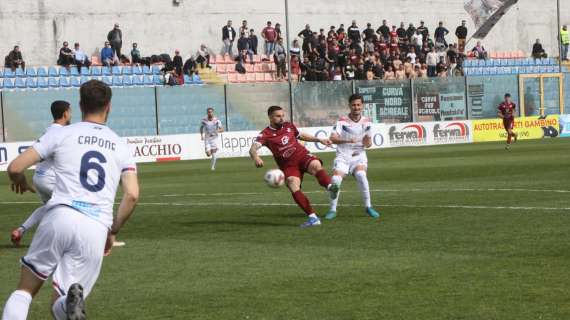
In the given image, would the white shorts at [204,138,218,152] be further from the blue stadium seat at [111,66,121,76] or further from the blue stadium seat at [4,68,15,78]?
the blue stadium seat at [4,68,15,78]

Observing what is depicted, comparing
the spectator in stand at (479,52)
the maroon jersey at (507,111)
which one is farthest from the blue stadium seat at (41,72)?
the spectator in stand at (479,52)

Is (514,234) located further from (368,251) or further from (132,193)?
(132,193)

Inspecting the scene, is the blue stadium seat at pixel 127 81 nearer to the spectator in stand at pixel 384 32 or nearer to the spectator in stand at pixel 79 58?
the spectator in stand at pixel 79 58

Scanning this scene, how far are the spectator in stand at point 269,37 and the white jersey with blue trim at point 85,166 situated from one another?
41.9 meters

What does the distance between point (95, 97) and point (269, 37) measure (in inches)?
1656

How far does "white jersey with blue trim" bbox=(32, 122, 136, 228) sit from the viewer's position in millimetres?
7184

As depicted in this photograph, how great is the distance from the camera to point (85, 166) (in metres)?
7.22

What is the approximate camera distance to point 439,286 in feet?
33.3

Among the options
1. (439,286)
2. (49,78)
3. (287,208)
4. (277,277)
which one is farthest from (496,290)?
(49,78)

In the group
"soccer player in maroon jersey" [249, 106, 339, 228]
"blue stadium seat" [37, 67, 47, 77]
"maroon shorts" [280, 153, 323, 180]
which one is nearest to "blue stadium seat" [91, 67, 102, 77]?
"blue stadium seat" [37, 67, 47, 77]

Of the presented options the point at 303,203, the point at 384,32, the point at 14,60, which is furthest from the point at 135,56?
the point at 303,203

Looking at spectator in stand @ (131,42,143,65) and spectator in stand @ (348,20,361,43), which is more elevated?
spectator in stand @ (348,20,361,43)

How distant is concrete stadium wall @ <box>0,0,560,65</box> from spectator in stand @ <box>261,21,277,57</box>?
3.26 metres

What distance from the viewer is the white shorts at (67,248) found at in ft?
23.2
